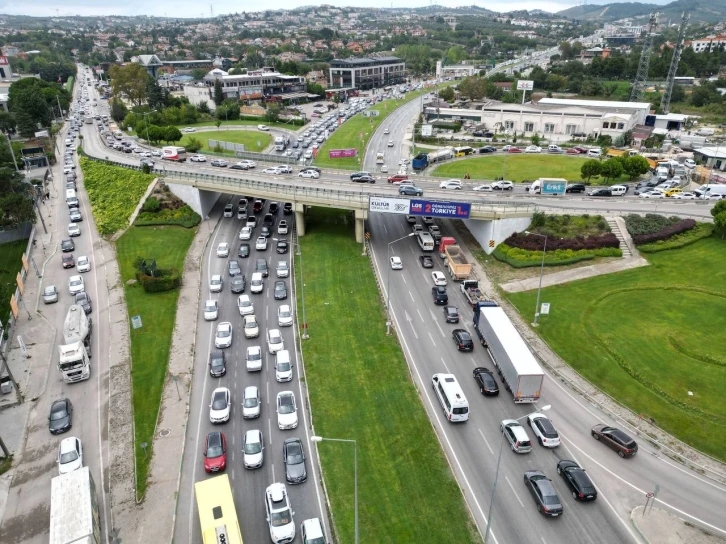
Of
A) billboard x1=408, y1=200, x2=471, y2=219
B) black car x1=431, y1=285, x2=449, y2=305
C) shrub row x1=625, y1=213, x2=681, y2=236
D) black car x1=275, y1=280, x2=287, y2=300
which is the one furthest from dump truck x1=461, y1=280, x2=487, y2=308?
shrub row x1=625, y1=213, x2=681, y2=236

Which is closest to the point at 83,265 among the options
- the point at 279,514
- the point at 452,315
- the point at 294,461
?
the point at 294,461

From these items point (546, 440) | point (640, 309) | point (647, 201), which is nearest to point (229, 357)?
point (546, 440)

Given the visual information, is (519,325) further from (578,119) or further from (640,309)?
(578,119)

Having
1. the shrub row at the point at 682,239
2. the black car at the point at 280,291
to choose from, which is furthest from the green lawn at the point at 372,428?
the shrub row at the point at 682,239

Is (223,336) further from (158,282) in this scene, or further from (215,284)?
(158,282)

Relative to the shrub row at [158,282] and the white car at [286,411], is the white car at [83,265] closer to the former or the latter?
the shrub row at [158,282]

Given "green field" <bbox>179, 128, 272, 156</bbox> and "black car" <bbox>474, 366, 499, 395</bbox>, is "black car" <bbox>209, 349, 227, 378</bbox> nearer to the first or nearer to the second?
"black car" <bbox>474, 366, 499, 395</bbox>
